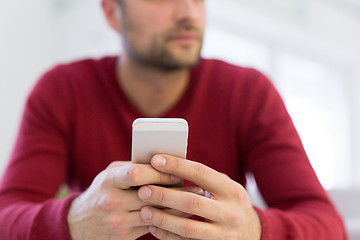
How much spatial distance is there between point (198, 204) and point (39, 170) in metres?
0.41

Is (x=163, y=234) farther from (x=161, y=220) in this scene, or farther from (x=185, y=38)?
(x=185, y=38)

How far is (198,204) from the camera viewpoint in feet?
1.61

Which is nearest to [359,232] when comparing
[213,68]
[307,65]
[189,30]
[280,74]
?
[213,68]

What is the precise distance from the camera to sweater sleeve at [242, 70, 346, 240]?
1.97 ft

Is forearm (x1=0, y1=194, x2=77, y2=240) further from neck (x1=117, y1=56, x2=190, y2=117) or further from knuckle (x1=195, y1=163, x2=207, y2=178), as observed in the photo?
neck (x1=117, y1=56, x2=190, y2=117)

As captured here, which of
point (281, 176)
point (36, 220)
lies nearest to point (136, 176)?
point (36, 220)

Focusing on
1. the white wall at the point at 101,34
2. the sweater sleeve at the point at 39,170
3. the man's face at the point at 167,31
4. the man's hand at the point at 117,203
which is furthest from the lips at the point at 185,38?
the white wall at the point at 101,34

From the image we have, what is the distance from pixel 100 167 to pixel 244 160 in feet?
1.01

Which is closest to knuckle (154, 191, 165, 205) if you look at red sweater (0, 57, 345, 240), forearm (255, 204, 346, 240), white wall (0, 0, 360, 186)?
forearm (255, 204, 346, 240)

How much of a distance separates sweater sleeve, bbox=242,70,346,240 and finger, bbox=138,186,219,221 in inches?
4.5

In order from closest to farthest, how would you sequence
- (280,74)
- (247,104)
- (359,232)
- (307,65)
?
(247,104) → (359,232) → (280,74) → (307,65)

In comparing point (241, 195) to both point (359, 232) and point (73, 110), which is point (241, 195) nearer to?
point (73, 110)

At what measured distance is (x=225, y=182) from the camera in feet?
1.67

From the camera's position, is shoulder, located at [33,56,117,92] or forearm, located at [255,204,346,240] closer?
forearm, located at [255,204,346,240]
